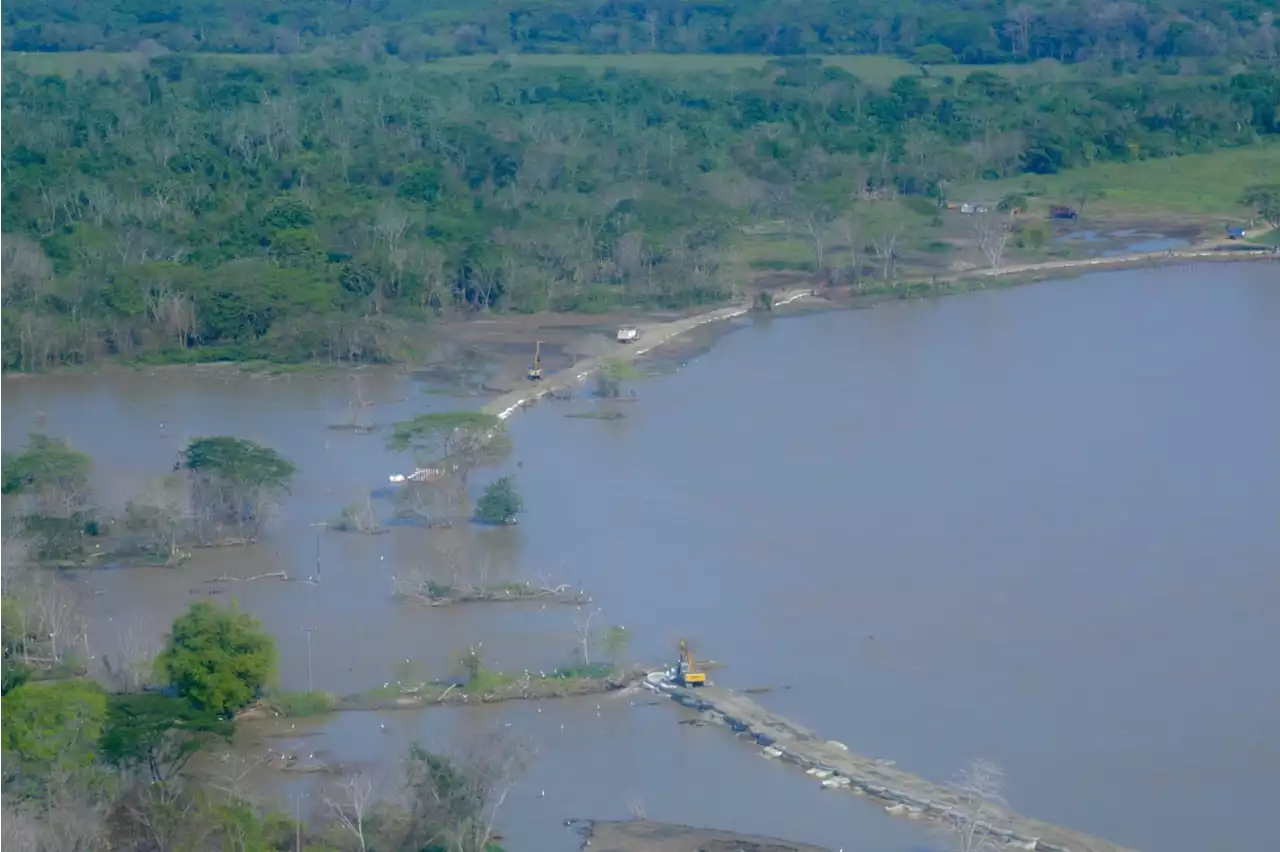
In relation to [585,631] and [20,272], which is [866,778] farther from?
[20,272]

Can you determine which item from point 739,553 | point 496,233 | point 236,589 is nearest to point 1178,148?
point 496,233

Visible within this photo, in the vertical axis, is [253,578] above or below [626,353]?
below

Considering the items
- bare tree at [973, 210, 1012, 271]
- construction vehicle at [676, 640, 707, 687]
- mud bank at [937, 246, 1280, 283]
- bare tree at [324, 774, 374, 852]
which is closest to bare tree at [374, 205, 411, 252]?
mud bank at [937, 246, 1280, 283]

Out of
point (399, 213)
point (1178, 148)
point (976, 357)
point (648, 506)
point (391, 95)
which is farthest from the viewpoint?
point (391, 95)

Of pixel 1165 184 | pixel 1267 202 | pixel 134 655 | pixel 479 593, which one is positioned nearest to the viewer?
pixel 134 655

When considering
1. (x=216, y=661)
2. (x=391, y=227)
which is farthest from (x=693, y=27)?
(x=216, y=661)

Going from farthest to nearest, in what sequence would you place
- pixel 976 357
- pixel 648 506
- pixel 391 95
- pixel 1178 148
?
pixel 391 95, pixel 1178 148, pixel 976 357, pixel 648 506

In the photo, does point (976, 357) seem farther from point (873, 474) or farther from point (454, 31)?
point (454, 31)

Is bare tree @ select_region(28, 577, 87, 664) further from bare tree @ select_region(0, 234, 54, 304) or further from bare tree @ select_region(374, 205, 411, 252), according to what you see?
bare tree @ select_region(374, 205, 411, 252)
